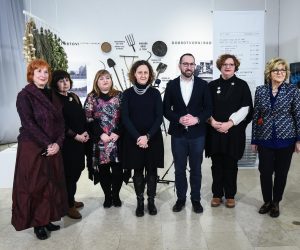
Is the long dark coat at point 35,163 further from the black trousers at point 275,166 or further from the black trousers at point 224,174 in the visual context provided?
the black trousers at point 275,166

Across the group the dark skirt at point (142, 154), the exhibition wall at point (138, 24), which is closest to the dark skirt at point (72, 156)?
the dark skirt at point (142, 154)

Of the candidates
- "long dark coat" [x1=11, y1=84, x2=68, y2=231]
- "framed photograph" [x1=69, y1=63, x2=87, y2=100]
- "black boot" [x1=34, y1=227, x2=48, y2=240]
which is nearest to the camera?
"long dark coat" [x1=11, y1=84, x2=68, y2=231]

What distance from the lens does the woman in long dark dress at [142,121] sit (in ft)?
8.61

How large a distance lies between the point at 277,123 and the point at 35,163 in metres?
1.90

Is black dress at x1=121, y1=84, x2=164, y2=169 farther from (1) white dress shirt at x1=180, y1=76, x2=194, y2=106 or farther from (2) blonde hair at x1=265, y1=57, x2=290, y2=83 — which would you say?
(2) blonde hair at x1=265, y1=57, x2=290, y2=83

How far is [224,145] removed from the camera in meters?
2.79

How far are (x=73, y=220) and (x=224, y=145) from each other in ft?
4.79

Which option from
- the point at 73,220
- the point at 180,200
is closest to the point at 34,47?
the point at 73,220

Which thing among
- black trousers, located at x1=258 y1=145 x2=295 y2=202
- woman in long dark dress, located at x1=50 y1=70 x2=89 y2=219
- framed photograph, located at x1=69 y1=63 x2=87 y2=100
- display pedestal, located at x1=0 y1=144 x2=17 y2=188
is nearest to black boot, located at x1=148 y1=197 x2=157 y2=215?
woman in long dark dress, located at x1=50 y1=70 x2=89 y2=219

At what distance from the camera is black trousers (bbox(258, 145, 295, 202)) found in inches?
103

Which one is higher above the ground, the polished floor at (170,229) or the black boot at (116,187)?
the black boot at (116,187)

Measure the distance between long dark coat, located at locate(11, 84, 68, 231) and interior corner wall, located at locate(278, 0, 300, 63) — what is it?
4.88 meters

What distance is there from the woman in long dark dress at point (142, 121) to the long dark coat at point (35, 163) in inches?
22.7

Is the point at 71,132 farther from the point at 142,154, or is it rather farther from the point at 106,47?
the point at 106,47
